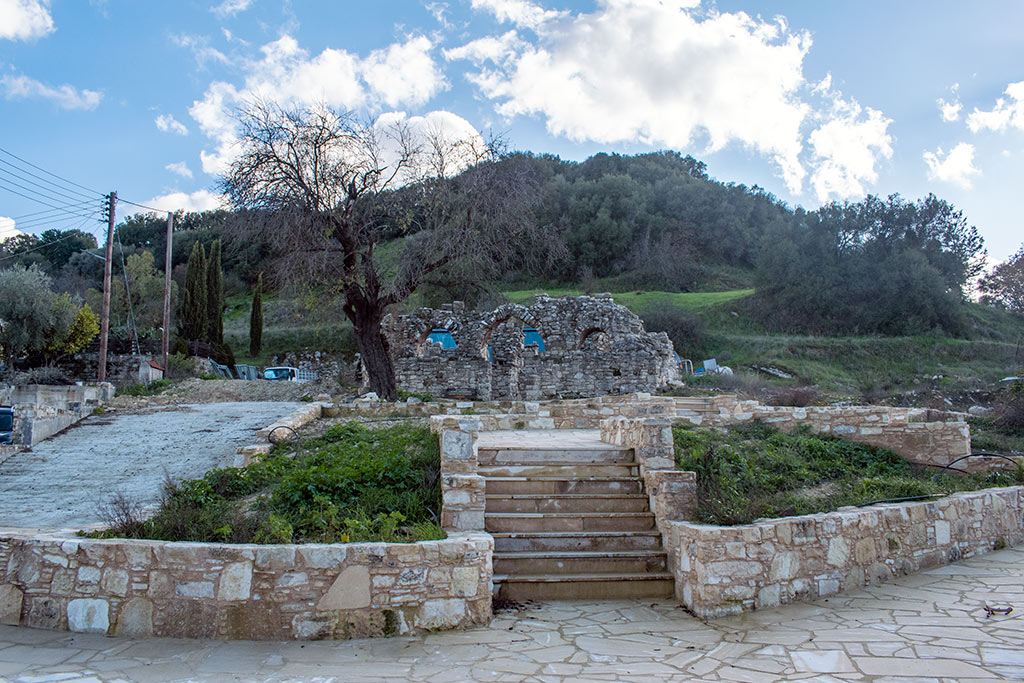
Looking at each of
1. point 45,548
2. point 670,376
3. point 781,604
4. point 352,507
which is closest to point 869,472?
point 781,604

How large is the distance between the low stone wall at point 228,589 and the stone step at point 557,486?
6.90ft

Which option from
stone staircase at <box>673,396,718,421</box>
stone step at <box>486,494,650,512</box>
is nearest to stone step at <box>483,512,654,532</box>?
stone step at <box>486,494,650,512</box>

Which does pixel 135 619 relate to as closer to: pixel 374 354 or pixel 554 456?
pixel 554 456

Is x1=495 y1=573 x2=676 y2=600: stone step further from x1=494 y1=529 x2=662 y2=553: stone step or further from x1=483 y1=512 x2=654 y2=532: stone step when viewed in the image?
x1=483 y1=512 x2=654 y2=532: stone step

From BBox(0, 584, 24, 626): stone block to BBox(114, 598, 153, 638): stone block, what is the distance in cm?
85

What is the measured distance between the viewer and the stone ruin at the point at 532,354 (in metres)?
Result: 22.3

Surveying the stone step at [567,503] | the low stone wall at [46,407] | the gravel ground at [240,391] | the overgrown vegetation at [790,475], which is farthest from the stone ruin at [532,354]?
the stone step at [567,503]

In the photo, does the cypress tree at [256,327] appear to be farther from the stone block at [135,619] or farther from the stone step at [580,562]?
the stone block at [135,619]

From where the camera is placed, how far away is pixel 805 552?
597 cm

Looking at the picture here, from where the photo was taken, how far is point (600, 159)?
60.3 metres

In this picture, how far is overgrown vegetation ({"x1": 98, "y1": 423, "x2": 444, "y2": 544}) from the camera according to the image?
559 centimetres

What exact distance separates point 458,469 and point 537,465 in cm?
141

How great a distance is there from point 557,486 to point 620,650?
264 cm

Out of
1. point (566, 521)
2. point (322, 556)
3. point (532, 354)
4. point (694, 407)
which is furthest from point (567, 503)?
point (532, 354)
